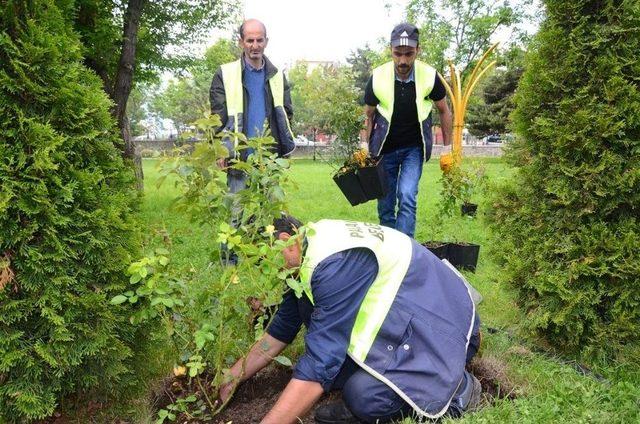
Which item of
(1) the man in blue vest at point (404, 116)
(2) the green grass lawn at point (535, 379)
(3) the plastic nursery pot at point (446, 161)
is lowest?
(2) the green grass lawn at point (535, 379)

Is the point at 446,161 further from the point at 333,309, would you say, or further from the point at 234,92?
the point at 333,309

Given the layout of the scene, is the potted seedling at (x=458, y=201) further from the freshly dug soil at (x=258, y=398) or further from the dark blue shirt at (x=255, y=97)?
the freshly dug soil at (x=258, y=398)

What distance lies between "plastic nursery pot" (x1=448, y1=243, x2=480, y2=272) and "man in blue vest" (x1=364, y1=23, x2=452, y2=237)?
57cm

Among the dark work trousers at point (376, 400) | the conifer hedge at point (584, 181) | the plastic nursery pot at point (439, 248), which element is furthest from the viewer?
the plastic nursery pot at point (439, 248)

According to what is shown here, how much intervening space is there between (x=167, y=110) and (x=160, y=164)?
197 ft

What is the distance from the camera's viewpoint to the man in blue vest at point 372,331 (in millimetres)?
2299

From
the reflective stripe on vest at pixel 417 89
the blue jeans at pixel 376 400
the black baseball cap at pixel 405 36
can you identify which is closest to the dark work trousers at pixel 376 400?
the blue jeans at pixel 376 400

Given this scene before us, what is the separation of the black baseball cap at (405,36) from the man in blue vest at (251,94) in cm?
102

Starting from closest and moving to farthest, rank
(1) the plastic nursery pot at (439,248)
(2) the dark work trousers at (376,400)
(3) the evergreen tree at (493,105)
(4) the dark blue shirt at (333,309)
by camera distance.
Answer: (4) the dark blue shirt at (333,309), (2) the dark work trousers at (376,400), (1) the plastic nursery pot at (439,248), (3) the evergreen tree at (493,105)

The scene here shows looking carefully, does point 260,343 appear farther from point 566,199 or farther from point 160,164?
point 566,199

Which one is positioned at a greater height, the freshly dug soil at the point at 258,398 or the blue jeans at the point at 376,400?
the blue jeans at the point at 376,400

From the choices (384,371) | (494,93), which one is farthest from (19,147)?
(494,93)

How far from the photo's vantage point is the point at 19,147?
2.08 metres

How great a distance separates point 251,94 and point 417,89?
57.8 inches
